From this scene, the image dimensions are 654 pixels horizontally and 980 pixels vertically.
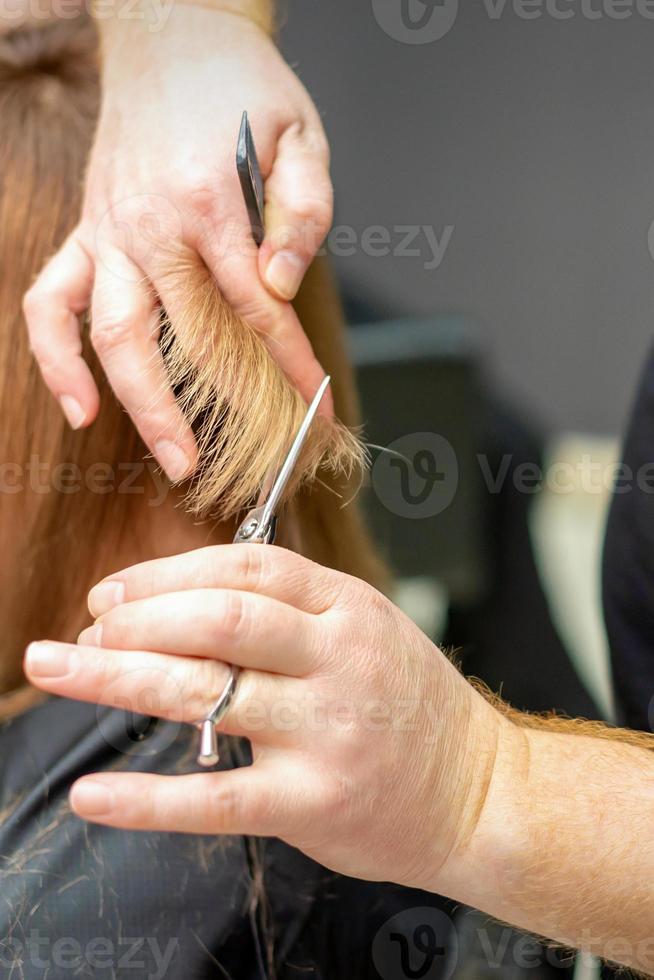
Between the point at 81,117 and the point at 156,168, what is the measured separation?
0.44 feet

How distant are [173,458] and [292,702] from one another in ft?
0.85

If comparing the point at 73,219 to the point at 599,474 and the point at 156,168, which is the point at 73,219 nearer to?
the point at 156,168

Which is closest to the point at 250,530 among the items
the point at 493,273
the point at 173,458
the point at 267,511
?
the point at 267,511

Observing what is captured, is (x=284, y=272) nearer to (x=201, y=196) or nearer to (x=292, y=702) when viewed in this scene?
(x=201, y=196)

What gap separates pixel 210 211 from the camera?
0.69 m

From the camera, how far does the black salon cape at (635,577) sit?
2.94ft

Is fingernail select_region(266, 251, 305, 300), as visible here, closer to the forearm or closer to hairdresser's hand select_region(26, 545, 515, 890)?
hairdresser's hand select_region(26, 545, 515, 890)

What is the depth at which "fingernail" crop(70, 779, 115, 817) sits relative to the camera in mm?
438

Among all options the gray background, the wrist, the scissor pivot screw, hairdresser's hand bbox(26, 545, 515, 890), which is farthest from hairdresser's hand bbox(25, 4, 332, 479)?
the gray background

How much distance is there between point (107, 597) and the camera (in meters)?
0.51

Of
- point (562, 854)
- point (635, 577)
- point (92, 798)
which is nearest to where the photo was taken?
point (92, 798)

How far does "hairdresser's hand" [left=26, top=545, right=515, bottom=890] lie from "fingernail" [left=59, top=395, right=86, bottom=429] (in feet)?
0.81

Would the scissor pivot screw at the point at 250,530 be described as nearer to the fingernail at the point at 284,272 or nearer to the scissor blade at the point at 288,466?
the scissor blade at the point at 288,466

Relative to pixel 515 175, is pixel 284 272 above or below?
below
